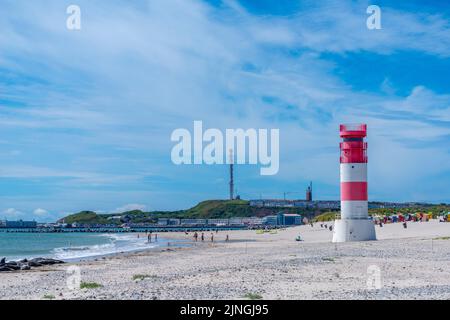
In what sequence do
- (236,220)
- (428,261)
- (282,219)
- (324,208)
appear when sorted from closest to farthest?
(428,261), (282,219), (236,220), (324,208)

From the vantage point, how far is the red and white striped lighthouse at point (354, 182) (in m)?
33.8

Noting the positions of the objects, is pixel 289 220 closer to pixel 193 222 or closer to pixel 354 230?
pixel 193 222

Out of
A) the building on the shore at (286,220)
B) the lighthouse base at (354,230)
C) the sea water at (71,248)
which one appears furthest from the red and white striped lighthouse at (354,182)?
the building on the shore at (286,220)

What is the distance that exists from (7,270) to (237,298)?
60.7 feet

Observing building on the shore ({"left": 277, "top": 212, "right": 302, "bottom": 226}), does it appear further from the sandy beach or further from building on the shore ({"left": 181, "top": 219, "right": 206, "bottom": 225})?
the sandy beach

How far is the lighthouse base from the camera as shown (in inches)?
1351

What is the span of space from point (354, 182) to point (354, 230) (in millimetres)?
2971

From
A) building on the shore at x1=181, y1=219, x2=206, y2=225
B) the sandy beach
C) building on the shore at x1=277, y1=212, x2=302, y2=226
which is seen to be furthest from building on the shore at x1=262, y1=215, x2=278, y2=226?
the sandy beach

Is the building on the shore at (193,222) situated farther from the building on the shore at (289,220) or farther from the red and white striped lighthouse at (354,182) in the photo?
the red and white striped lighthouse at (354,182)

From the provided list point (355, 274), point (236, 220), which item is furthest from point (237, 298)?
point (236, 220)

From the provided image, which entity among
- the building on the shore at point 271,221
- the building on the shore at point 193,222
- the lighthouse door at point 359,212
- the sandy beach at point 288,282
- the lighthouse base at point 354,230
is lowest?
the building on the shore at point 193,222

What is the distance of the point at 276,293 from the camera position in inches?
559

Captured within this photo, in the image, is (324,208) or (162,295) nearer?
(162,295)
